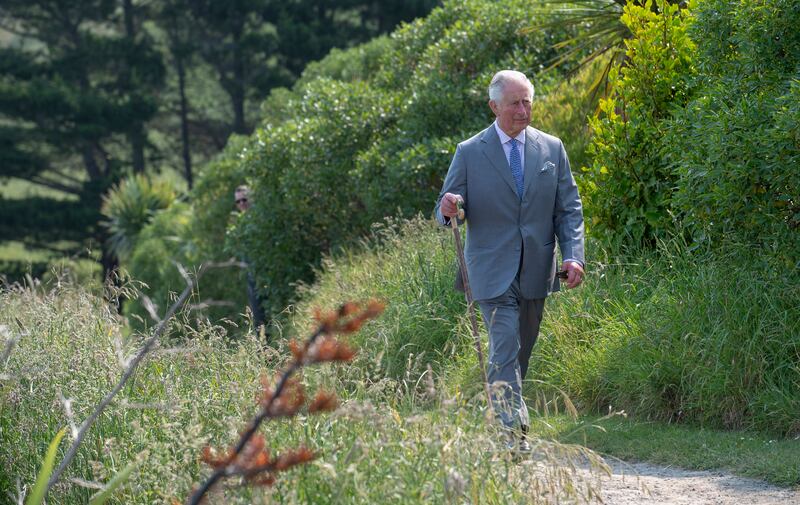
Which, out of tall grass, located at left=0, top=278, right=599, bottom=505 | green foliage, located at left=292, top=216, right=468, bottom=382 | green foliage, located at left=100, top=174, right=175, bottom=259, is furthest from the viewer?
green foliage, located at left=100, top=174, right=175, bottom=259

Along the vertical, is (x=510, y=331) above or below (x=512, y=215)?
below

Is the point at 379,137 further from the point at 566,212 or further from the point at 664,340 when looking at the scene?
the point at 566,212

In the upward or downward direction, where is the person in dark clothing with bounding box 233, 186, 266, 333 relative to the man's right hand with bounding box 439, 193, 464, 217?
downward

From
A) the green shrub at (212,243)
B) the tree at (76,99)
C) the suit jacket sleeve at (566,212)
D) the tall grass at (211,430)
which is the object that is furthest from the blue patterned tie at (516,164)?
the tree at (76,99)

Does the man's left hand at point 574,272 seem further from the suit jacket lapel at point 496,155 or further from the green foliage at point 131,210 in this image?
the green foliage at point 131,210

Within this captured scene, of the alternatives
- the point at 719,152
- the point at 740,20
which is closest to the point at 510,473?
the point at 719,152

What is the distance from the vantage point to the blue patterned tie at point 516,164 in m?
6.11

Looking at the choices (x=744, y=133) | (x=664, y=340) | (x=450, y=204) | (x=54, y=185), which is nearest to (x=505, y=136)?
(x=450, y=204)

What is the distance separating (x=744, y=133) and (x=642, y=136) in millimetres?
1533

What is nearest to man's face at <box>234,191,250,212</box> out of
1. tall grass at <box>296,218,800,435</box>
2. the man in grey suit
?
tall grass at <box>296,218,800,435</box>

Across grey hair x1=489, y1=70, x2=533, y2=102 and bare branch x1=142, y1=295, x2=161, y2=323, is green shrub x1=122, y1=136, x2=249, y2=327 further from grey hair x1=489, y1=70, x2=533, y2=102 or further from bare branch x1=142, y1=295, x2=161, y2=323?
bare branch x1=142, y1=295, x2=161, y2=323

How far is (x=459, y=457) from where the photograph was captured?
429 centimetres

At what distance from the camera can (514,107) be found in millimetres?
5980

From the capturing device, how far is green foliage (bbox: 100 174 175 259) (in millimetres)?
27234
